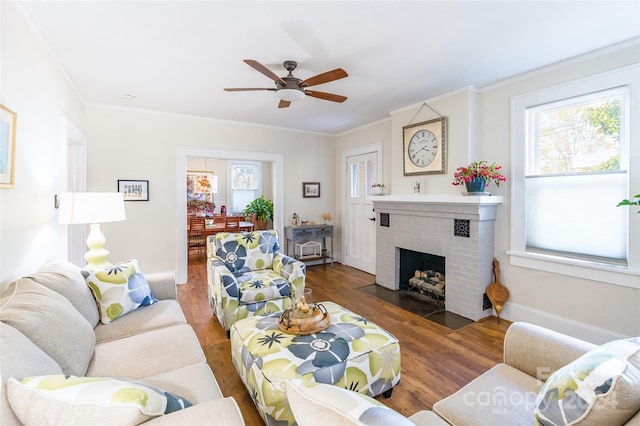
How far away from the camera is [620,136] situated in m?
2.37

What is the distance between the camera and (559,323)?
2695 millimetres

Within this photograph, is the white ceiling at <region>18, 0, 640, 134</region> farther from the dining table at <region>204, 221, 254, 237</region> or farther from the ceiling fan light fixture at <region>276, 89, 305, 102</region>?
the dining table at <region>204, 221, 254, 237</region>

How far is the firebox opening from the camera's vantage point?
3.60 meters

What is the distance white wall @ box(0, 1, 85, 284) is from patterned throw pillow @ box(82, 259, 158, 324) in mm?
394


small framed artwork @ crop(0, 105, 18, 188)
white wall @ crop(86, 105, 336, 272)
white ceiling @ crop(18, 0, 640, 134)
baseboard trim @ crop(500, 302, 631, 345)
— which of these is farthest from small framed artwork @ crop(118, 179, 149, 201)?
baseboard trim @ crop(500, 302, 631, 345)

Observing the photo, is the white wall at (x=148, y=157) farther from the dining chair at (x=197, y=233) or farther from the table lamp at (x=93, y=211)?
the dining chair at (x=197, y=233)

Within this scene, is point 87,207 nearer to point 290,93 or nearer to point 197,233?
point 290,93

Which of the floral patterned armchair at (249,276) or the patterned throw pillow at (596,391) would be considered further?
the floral patterned armchair at (249,276)

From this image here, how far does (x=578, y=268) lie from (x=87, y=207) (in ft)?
14.1

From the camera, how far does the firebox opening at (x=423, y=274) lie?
3.60m

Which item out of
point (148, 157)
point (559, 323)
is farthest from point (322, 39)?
point (559, 323)

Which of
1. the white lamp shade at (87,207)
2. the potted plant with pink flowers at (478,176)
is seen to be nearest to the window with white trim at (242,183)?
the white lamp shade at (87,207)

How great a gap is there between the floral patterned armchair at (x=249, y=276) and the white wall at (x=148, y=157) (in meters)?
1.49

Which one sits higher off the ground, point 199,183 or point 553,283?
point 199,183
